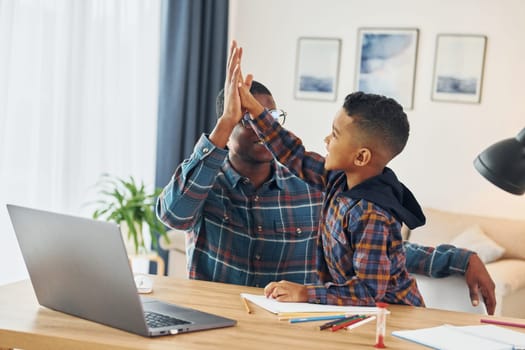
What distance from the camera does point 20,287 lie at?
1821 mm

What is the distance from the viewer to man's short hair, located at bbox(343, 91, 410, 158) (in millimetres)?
1946

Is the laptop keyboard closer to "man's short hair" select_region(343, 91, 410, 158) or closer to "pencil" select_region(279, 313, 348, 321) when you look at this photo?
"pencil" select_region(279, 313, 348, 321)

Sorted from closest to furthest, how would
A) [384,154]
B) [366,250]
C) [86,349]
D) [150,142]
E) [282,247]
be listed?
[86,349]
[366,250]
[384,154]
[282,247]
[150,142]

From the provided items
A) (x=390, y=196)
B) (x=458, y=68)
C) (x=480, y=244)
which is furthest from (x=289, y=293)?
(x=458, y=68)

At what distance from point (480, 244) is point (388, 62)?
153 cm

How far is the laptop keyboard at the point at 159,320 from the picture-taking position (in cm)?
151

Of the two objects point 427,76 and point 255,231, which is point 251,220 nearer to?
point 255,231

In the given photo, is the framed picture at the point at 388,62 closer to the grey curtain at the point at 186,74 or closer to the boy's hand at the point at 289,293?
the grey curtain at the point at 186,74

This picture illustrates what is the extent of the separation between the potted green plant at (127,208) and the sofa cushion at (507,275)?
6.19ft

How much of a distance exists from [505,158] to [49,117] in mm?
2843

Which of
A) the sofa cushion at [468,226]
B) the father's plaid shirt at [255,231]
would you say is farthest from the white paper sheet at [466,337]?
the sofa cushion at [468,226]

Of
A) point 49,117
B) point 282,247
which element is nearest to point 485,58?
point 49,117

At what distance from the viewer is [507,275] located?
168 inches

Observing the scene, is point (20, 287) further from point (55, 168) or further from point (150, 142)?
point (150, 142)
